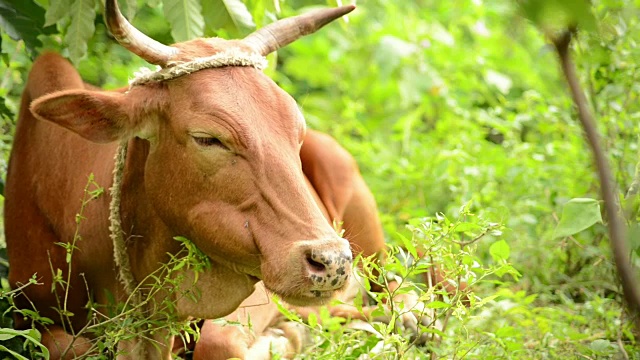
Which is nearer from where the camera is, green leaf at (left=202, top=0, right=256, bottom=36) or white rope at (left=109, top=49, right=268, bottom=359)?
white rope at (left=109, top=49, right=268, bottom=359)

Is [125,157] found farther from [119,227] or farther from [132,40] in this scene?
[132,40]

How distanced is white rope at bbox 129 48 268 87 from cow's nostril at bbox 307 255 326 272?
2.41ft

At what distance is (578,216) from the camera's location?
322 centimetres

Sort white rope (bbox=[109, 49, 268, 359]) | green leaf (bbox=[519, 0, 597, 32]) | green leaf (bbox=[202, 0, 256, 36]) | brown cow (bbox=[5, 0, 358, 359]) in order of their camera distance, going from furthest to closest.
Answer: green leaf (bbox=[202, 0, 256, 36])
white rope (bbox=[109, 49, 268, 359])
brown cow (bbox=[5, 0, 358, 359])
green leaf (bbox=[519, 0, 597, 32])

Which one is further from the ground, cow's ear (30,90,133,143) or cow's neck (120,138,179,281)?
cow's ear (30,90,133,143)

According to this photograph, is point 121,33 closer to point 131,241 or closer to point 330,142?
point 131,241

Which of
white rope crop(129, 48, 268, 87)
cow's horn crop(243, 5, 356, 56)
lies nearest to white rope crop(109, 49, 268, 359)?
white rope crop(129, 48, 268, 87)

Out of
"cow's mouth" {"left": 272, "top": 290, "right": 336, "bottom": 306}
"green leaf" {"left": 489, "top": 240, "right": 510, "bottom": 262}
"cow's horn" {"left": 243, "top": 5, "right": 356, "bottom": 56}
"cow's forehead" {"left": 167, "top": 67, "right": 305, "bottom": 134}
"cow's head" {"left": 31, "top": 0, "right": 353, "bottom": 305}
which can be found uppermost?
"cow's horn" {"left": 243, "top": 5, "right": 356, "bottom": 56}

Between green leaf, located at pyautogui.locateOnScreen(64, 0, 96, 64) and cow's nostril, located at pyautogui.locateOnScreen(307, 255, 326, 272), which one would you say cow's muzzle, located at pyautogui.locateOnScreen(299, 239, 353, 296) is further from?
green leaf, located at pyautogui.locateOnScreen(64, 0, 96, 64)

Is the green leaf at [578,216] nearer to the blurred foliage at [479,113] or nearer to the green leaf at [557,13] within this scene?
the blurred foliage at [479,113]

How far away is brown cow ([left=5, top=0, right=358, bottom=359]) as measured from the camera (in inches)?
109

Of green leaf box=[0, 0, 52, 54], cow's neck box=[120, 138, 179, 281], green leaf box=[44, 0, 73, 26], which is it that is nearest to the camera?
cow's neck box=[120, 138, 179, 281]

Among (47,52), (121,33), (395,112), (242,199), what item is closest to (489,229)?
(242,199)

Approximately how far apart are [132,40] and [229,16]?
29.7 inches
